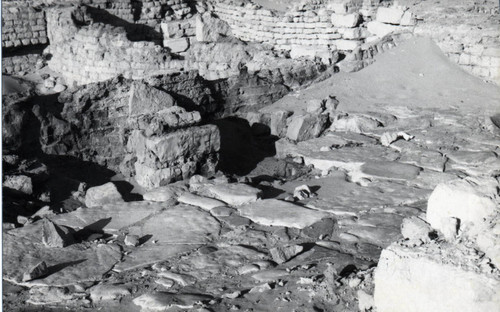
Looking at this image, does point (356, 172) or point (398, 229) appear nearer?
point (398, 229)

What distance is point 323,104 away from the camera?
28.7ft

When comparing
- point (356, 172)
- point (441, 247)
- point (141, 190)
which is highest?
point (441, 247)

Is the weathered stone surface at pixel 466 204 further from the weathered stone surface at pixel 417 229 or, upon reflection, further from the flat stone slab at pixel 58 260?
the flat stone slab at pixel 58 260

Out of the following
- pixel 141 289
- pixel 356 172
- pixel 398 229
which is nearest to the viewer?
pixel 141 289

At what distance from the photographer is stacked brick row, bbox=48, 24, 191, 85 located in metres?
12.9

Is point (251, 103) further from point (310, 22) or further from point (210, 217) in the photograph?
point (310, 22)

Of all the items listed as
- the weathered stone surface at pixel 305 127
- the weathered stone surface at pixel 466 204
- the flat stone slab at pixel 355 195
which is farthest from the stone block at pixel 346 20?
the weathered stone surface at pixel 466 204

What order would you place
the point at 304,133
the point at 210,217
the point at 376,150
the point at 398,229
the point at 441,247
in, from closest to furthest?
the point at 441,247
the point at 398,229
the point at 210,217
the point at 376,150
the point at 304,133

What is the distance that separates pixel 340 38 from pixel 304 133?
5.78 meters

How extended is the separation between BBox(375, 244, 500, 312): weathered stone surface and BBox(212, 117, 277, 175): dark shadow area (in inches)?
166

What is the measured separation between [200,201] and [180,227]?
558mm

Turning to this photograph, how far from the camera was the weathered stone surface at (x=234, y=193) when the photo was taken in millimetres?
5742

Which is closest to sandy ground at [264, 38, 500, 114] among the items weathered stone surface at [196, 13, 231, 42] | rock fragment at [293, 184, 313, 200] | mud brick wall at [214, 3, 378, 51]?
mud brick wall at [214, 3, 378, 51]

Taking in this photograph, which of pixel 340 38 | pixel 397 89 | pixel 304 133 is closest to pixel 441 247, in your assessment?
pixel 304 133
